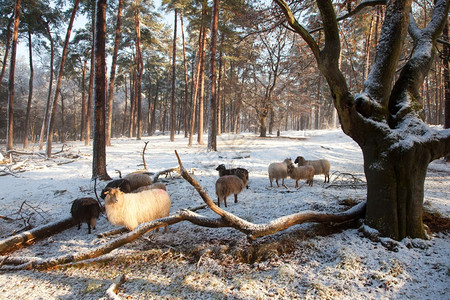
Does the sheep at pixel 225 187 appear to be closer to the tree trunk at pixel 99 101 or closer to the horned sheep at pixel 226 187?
the horned sheep at pixel 226 187

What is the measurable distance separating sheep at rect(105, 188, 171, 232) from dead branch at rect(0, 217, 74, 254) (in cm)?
132

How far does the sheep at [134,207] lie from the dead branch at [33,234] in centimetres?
132

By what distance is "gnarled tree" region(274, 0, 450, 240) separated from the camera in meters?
3.24

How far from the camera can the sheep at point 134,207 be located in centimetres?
423

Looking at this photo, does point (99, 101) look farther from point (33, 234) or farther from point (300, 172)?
point (300, 172)

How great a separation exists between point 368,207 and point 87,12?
74.4 feet

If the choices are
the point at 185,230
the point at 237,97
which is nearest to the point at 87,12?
the point at 237,97

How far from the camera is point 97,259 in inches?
140

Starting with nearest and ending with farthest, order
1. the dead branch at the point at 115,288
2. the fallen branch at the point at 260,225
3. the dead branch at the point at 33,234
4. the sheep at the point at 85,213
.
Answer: the dead branch at the point at 115,288 < the fallen branch at the point at 260,225 < the dead branch at the point at 33,234 < the sheep at the point at 85,213

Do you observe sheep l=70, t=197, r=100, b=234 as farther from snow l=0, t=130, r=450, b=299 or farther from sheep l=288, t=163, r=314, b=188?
sheep l=288, t=163, r=314, b=188

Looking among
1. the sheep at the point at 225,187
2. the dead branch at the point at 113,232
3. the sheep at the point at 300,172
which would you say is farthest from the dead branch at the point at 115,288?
the sheep at the point at 300,172

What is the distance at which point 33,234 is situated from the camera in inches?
168

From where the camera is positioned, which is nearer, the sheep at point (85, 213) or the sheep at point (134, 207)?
the sheep at point (134, 207)

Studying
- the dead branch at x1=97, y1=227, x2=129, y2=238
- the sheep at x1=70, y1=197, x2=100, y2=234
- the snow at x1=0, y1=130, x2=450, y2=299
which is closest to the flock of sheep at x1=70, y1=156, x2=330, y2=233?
the sheep at x1=70, y1=197, x2=100, y2=234
